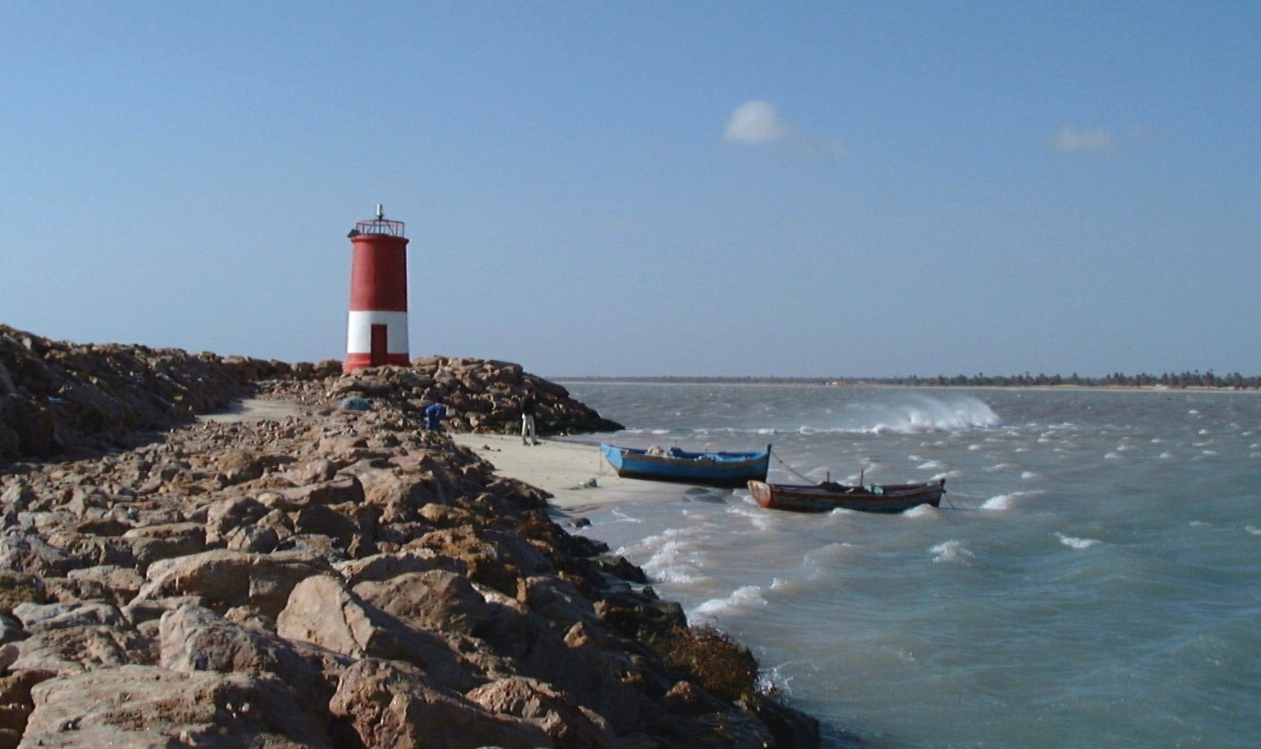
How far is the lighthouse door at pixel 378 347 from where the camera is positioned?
34500 mm

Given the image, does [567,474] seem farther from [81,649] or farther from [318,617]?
[81,649]

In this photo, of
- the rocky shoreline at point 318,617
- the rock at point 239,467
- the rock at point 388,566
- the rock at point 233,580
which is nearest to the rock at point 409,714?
the rocky shoreline at point 318,617

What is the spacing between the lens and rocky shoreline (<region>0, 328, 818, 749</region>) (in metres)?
4.00

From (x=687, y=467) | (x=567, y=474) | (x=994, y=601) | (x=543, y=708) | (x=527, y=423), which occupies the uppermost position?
(x=527, y=423)

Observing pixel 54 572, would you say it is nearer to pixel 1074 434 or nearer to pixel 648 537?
pixel 648 537

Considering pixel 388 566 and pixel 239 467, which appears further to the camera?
pixel 239 467

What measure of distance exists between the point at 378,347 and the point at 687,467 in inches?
589

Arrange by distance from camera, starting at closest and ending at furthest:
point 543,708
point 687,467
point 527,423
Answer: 1. point 543,708
2. point 687,467
3. point 527,423

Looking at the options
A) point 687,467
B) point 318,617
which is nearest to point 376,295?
point 687,467

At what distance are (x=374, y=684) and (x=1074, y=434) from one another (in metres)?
46.9

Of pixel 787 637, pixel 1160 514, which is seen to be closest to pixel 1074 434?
pixel 1160 514

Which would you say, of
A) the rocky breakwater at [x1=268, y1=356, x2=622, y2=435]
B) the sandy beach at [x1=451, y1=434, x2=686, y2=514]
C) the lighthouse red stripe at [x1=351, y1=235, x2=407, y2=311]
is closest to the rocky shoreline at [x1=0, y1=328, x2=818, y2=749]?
the sandy beach at [x1=451, y1=434, x2=686, y2=514]

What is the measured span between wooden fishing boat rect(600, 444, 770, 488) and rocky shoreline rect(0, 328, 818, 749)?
9.49 m

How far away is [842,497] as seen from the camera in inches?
794
